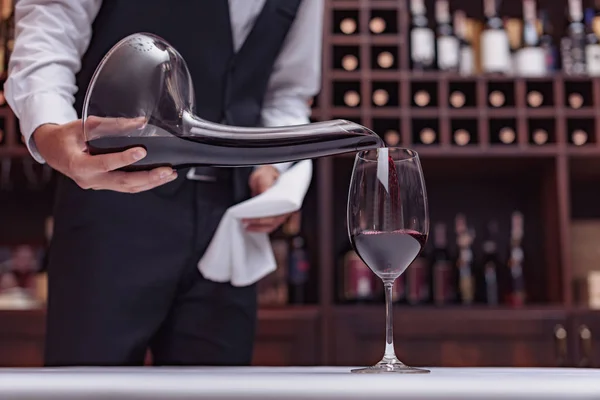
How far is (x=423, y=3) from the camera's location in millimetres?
2373

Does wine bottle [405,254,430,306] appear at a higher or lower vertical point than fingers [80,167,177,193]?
lower

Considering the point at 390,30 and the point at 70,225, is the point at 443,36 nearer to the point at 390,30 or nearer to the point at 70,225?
the point at 390,30

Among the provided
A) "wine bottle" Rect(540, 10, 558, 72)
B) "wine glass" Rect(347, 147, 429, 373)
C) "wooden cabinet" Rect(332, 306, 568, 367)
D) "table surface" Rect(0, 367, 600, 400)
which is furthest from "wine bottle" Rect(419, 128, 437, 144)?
"table surface" Rect(0, 367, 600, 400)

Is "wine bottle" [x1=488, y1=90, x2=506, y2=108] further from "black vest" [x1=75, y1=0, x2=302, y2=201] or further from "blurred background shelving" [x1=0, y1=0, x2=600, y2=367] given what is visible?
"black vest" [x1=75, y1=0, x2=302, y2=201]

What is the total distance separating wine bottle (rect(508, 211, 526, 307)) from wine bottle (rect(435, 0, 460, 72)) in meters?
0.51

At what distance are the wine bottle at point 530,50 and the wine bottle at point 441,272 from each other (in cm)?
53

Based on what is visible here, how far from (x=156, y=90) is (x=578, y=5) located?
6.60ft

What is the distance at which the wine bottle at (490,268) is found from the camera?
2281 mm

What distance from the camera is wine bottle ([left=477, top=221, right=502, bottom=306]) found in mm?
2281

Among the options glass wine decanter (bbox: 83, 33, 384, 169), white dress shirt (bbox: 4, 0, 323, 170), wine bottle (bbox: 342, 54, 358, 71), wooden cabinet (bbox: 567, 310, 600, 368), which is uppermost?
wine bottle (bbox: 342, 54, 358, 71)

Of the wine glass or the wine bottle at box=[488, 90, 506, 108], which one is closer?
the wine glass

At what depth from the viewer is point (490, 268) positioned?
2.31m

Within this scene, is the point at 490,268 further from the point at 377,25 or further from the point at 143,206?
the point at 143,206

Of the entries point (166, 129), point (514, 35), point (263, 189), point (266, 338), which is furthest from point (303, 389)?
point (514, 35)
